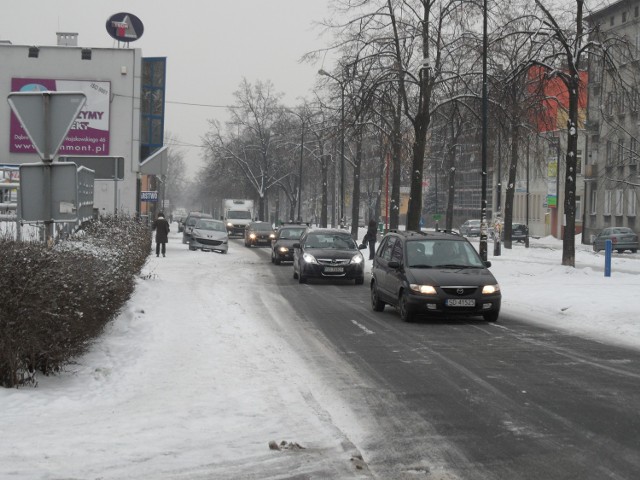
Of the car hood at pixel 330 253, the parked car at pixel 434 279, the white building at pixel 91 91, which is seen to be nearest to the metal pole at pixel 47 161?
the parked car at pixel 434 279

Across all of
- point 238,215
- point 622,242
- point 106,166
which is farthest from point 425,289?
point 238,215

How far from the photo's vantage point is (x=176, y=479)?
19.3ft

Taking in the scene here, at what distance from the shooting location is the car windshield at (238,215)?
7275 centimetres

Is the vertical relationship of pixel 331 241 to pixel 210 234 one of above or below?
above

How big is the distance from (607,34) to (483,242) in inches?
287

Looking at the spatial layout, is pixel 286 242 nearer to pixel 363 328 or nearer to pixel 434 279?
pixel 434 279

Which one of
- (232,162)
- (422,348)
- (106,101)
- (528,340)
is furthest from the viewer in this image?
(232,162)

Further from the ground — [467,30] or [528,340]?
[467,30]

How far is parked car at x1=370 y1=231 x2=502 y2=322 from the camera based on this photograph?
634 inches

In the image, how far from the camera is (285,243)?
119ft

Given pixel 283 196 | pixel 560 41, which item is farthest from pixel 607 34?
pixel 283 196

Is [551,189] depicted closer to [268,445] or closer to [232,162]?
[232,162]

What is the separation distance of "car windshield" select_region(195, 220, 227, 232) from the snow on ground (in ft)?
89.4

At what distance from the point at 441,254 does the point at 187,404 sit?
32.0 ft
